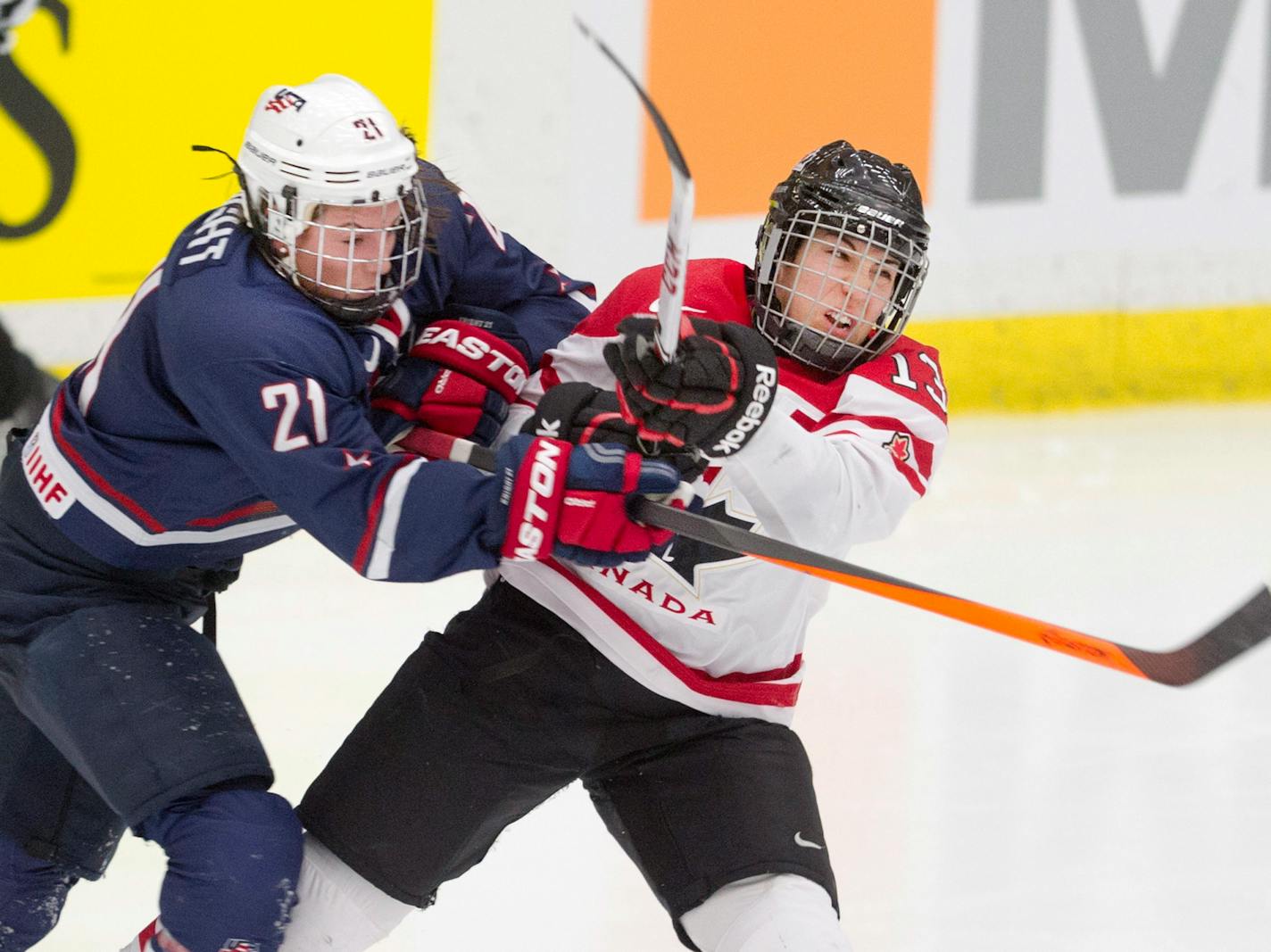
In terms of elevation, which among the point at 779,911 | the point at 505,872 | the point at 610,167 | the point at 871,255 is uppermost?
the point at 871,255

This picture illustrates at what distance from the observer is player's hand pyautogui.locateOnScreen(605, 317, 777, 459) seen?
201cm

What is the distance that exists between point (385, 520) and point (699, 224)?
9.55 ft

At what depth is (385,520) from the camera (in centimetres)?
212

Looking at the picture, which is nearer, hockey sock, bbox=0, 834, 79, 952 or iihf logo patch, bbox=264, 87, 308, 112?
iihf logo patch, bbox=264, 87, 308, 112

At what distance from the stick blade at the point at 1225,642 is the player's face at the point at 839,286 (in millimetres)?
561

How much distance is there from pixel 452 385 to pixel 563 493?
33cm

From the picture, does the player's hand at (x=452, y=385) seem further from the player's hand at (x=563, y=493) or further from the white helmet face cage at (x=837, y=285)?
the white helmet face cage at (x=837, y=285)

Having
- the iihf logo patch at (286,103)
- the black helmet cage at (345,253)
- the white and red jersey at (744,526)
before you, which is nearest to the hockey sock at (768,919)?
the white and red jersey at (744,526)

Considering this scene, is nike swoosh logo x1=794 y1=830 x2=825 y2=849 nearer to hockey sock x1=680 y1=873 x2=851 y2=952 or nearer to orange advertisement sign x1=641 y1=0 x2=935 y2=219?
hockey sock x1=680 y1=873 x2=851 y2=952

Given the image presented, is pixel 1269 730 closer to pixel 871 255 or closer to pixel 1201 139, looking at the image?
pixel 871 255

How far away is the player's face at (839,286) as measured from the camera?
2.30 m

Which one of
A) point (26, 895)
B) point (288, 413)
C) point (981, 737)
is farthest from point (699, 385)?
point (981, 737)

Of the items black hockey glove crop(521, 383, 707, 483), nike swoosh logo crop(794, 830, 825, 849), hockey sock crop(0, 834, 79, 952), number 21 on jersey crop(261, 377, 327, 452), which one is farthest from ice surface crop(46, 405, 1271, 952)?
number 21 on jersey crop(261, 377, 327, 452)

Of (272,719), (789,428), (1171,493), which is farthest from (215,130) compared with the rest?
(789,428)
